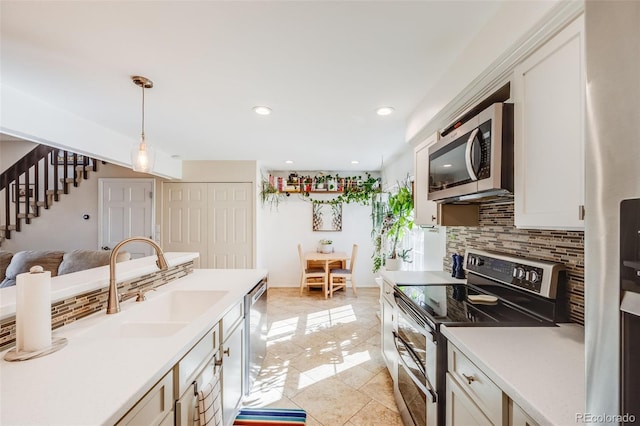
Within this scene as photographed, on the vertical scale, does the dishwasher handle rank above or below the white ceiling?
below

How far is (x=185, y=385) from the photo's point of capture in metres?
1.19

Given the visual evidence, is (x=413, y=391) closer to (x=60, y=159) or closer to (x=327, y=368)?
(x=327, y=368)

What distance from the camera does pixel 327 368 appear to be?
8.55ft

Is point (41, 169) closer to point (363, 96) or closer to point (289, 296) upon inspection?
point (289, 296)

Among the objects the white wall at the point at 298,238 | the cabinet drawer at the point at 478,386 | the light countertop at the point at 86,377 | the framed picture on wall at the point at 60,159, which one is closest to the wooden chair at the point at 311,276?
the white wall at the point at 298,238

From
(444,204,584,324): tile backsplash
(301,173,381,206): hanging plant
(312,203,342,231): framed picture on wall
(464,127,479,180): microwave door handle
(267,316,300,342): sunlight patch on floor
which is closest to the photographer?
(444,204,584,324): tile backsplash

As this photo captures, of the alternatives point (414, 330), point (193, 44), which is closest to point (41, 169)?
point (193, 44)

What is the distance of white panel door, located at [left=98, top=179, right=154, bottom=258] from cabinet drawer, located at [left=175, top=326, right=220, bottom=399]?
12.2 feet

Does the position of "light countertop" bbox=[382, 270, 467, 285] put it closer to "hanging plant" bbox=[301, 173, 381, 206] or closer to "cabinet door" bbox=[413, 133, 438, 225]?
"cabinet door" bbox=[413, 133, 438, 225]

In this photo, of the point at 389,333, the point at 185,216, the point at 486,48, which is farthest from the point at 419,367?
the point at 185,216

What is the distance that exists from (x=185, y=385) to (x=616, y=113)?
1.55m

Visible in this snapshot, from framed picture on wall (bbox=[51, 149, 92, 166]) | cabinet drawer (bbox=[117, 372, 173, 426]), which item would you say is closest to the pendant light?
cabinet drawer (bbox=[117, 372, 173, 426])

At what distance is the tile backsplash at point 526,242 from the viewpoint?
50.8 inches

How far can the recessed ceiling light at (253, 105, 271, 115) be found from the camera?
7.97 feet
